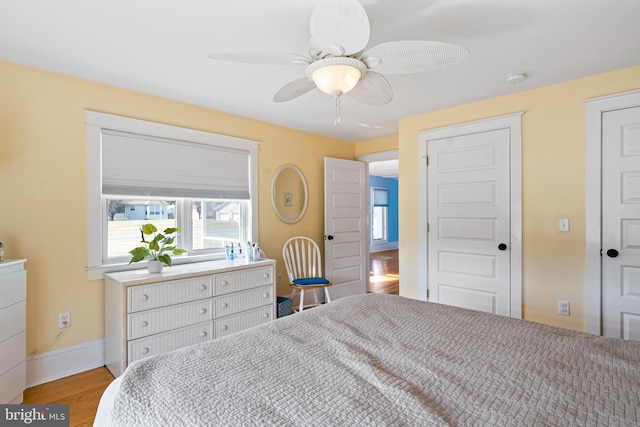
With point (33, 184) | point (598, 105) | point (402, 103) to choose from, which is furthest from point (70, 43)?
point (598, 105)

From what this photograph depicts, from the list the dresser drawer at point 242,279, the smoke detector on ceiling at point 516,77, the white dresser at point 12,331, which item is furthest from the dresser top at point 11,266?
the smoke detector on ceiling at point 516,77

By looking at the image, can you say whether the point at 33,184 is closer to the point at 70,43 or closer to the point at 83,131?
the point at 83,131

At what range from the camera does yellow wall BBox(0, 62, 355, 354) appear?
2250 mm

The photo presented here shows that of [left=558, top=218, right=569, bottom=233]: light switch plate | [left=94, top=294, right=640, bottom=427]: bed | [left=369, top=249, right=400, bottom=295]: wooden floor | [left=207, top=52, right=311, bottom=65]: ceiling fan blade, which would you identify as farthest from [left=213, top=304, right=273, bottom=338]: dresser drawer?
[left=558, top=218, right=569, bottom=233]: light switch plate

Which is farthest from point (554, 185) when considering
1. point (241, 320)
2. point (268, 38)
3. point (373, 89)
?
point (241, 320)

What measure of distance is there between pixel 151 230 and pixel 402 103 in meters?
2.51

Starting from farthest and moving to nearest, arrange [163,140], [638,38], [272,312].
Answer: [272,312] < [163,140] < [638,38]

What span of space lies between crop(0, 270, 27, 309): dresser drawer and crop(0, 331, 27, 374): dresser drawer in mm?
225

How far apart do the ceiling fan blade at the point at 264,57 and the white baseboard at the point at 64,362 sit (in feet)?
8.05

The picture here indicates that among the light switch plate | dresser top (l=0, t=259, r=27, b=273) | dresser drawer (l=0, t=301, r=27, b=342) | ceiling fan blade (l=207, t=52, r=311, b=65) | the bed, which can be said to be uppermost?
ceiling fan blade (l=207, t=52, r=311, b=65)

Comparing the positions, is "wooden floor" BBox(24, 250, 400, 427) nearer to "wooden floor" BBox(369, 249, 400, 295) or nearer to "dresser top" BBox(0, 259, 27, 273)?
"dresser top" BBox(0, 259, 27, 273)

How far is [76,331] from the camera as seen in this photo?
2510 mm

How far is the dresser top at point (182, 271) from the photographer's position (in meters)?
2.41

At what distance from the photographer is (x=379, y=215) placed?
9.53m
